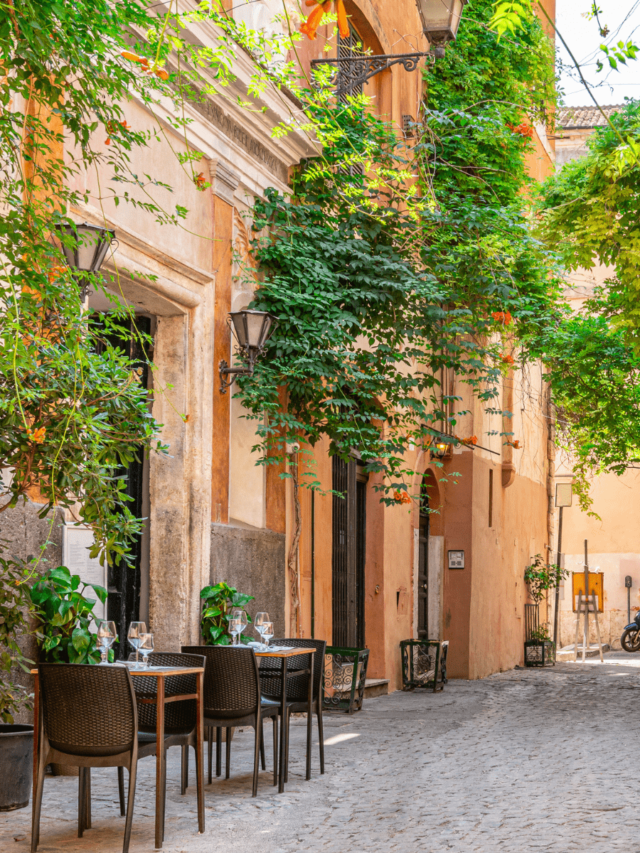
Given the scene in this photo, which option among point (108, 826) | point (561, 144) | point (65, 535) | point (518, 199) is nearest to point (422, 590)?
point (518, 199)

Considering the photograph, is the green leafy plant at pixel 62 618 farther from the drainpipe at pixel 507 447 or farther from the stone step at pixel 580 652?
the stone step at pixel 580 652

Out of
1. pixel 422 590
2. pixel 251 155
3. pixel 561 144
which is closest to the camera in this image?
pixel 251 155

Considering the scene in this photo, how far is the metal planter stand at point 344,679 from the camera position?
32.3 feet

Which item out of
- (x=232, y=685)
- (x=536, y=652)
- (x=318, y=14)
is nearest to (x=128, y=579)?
(x=232, y=685)

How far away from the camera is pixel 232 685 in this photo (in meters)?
5.57

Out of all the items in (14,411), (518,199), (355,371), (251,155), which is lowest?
(14,411)

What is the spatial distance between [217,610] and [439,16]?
15.0 feet

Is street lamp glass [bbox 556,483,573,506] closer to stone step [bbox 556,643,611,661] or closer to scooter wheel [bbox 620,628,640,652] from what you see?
stone step [bbox 556,643,611,661]

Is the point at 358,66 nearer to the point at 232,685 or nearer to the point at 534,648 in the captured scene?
the point at 232,685

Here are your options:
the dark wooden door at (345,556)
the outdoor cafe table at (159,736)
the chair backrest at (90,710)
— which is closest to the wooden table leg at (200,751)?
the outdoor cafe table at (159,736)

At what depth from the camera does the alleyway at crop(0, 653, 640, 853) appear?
4.64 metres

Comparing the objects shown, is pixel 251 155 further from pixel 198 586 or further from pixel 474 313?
pixel 198 586

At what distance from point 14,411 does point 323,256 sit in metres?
5.75

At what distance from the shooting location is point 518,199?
13711 mm
